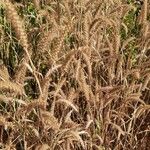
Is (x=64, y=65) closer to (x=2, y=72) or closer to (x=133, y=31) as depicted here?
(x=2, y=72)

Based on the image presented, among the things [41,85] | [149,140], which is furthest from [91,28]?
[149,140]

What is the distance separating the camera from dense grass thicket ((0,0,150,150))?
2299 millimetres

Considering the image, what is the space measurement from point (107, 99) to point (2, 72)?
656 mm

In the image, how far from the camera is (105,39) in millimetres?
3064

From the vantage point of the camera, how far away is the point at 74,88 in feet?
9.21

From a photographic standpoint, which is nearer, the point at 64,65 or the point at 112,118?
the point at 64,65

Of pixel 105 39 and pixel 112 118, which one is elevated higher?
pixel 105 39

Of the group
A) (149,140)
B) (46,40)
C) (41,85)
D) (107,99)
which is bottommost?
(149,140)

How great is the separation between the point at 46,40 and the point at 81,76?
29 cm

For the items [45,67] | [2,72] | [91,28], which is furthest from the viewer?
[45,67]

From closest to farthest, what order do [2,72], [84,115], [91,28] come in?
[2,72]
[91,28]
[84,115]

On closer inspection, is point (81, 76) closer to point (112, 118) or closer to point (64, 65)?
point (64, 65)

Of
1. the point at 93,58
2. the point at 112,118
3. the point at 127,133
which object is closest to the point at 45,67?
the point at 93,58

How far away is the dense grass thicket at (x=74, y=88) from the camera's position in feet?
7.54
